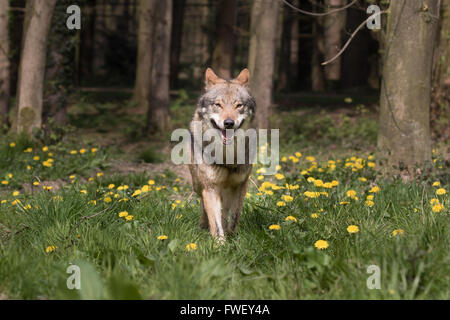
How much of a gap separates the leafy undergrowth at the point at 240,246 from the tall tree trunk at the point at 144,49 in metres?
12.5

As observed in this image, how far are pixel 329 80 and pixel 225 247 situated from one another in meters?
21.6

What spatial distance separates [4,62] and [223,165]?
28.8 feet

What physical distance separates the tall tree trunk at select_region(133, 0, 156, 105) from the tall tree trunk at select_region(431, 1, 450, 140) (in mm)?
9492

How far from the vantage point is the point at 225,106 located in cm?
534

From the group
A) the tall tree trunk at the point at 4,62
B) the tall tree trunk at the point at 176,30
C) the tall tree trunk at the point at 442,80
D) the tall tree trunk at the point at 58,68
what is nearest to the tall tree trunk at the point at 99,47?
the tall tree trunk at the point at 176,30

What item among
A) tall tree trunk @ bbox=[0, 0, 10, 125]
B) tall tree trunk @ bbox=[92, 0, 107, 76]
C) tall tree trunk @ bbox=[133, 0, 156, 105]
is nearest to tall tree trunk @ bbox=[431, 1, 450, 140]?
tall tree trunk @ bbox=[0, 0, 10, 125]

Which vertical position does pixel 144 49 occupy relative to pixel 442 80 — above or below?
above

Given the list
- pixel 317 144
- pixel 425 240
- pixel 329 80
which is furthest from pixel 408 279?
pixel 329 80

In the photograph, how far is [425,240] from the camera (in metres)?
3.96

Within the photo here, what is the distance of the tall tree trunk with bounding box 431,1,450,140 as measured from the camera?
35.9 feet

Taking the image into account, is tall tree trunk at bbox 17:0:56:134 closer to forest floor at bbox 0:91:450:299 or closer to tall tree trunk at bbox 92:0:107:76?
forest floor at bbox 0:91:450:299

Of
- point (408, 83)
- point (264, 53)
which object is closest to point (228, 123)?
point (408, 83)

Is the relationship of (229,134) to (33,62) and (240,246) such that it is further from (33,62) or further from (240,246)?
(33,62)
